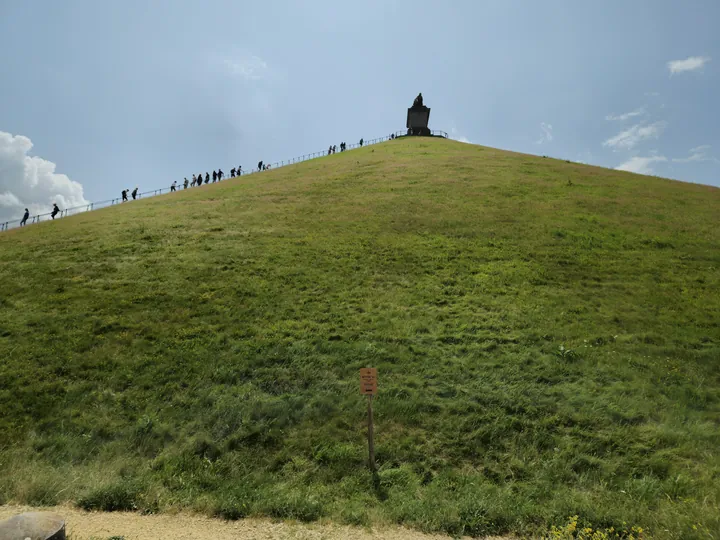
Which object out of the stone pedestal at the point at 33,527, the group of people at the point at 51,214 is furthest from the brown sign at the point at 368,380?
the group of people at the point at 51,214

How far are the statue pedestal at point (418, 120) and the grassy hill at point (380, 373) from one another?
6183 centimetres

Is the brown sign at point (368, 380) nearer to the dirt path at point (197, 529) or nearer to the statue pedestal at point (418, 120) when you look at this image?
the dirt path at point (197, 529)

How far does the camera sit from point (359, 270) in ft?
67.8

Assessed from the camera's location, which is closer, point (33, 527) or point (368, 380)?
point (33, 527)

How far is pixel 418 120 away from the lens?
82375mm

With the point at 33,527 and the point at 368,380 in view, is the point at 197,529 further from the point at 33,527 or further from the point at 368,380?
the point at 368,380

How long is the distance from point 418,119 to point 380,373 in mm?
79127

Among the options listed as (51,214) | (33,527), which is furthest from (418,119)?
(33,527)

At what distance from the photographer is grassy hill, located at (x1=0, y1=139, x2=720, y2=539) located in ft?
27.6

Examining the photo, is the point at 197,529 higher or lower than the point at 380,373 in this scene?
lower

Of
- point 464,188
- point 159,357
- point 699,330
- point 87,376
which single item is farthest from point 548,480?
point 464,188

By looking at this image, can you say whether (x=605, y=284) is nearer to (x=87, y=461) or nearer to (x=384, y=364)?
(x=384, y=364)

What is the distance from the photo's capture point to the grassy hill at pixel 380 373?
840cm

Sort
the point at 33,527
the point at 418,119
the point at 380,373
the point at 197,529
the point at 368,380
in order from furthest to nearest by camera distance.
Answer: the point at 418,119
the point at 380,373
the point at 368,380
the point at 197,529
the point at 33,527
